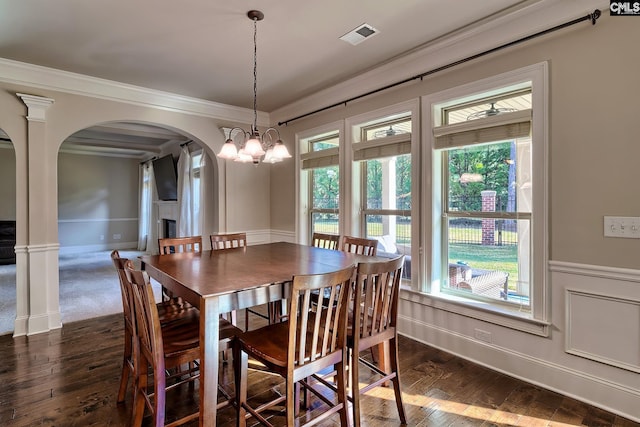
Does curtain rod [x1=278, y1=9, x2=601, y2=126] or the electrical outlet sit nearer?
curtain rod [x1=278, y1=9, x2=601, y2=126]

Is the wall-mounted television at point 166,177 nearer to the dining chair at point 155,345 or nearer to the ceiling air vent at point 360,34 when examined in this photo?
the ceiling air vent at point 360,34

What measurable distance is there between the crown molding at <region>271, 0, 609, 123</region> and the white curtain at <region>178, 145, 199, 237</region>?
335 centimetres

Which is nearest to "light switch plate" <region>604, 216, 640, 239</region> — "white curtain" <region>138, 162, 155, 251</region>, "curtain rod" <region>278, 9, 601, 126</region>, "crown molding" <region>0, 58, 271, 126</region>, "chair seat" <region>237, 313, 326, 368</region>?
"curtain rod" <region>278, 9, 601, 126</region>

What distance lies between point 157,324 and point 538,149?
2.57 metres

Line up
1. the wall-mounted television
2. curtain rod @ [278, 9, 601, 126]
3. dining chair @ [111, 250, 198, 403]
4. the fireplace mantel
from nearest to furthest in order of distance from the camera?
dining chair @ [111, 250, 198, 403] < curtain rod @ [278, 9, 601, 126] < the wall-mounted television < the fireplace mantel

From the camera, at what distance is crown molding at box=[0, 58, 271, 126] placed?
3127mm

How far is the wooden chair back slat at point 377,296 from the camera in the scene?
5.56 feet

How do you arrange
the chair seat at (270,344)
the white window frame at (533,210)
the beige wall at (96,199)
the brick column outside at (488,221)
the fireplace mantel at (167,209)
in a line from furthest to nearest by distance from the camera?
the beige wall at (96,199)
the fireplace mantel at (167,209)
the brick column outside at (488,221)
the white window frame at (533,210)
the chair seat at (270,344)

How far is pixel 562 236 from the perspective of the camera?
7.18ft

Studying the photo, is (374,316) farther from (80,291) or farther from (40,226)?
(80,291)

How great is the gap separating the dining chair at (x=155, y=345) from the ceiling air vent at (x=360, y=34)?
2.25 meters

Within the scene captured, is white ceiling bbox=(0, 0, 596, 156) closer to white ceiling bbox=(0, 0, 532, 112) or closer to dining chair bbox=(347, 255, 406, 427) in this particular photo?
white ceiling bbox=(0, 0, 532, 112)

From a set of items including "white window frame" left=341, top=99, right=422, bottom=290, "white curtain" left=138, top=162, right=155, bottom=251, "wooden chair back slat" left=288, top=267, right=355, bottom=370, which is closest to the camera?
"wooden chair back slat" left=288, top=267, right=355, bottom=370

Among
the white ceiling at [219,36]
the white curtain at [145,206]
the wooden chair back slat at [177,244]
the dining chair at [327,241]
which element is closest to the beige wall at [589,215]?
the white ceiling at [219,36]
